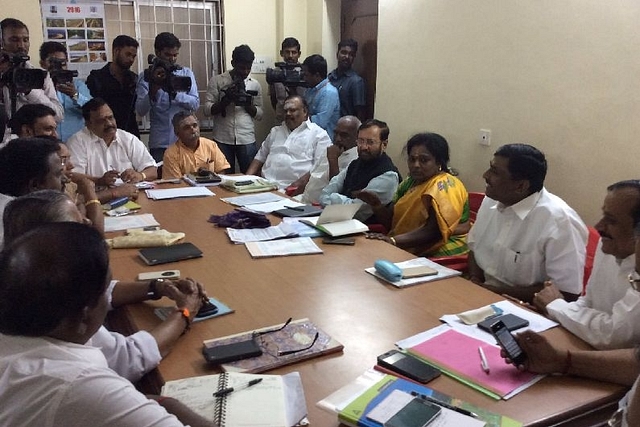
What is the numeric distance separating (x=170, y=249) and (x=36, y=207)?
764 mm

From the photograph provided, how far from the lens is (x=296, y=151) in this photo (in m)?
4.26

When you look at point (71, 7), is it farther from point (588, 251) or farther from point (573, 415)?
point (573, 415)

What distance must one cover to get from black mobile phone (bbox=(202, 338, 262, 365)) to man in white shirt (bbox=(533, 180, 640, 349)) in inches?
34.9

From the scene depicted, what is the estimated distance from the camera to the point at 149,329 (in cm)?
156

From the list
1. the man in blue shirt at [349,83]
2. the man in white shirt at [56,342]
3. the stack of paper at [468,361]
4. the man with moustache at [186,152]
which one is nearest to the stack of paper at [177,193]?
the man with moustache at [186,152]

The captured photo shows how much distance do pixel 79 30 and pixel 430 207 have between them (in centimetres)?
368

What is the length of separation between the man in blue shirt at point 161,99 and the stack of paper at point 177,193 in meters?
1.19

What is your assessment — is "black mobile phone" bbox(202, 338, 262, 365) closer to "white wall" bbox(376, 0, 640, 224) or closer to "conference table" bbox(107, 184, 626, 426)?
"conference table" bbox(107, 184, 626, 426)

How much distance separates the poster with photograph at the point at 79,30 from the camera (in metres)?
4.61

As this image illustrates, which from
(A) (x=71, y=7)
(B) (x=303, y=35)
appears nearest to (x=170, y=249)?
(A) (x=71, y=7)

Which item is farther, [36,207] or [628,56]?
[628,56]

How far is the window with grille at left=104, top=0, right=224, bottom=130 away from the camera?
4957 millimetres

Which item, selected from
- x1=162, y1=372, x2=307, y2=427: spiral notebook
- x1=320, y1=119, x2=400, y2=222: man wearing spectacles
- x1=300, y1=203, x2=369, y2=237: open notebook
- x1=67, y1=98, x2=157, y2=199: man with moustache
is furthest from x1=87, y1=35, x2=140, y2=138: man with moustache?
x1=162, y1=372, x2=307, y2=427: spiral notebook

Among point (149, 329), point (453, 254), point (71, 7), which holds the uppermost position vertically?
point (71, 7)
